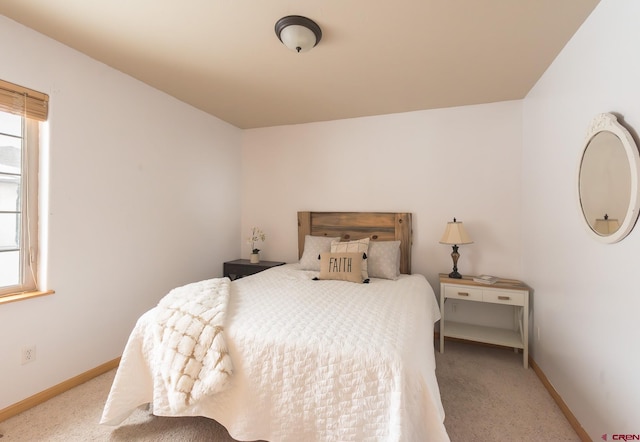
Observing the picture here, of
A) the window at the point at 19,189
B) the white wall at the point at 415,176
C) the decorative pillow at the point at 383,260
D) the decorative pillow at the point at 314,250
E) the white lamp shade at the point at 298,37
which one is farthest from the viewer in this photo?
the decorative pillow at the point at 314,250

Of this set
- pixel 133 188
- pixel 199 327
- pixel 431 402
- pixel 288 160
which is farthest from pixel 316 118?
pixel 431 402

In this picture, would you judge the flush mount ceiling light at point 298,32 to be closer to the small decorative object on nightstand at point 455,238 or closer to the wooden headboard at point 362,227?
the wooden headboard at point 362,227

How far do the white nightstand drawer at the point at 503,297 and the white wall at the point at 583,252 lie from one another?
130mm

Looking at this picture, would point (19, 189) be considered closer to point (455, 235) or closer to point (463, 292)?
point (455, 235)

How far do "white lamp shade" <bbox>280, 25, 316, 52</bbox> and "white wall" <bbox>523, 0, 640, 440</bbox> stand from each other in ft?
5.11

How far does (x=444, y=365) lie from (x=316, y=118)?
286 centimetres

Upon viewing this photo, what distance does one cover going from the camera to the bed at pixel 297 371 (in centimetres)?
123

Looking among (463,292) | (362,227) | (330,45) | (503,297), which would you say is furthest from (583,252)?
(330,45)

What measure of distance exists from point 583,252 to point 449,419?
130 centimetres

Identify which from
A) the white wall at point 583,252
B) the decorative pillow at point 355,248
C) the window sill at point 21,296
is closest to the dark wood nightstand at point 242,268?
the decorative pillow at point 355,248

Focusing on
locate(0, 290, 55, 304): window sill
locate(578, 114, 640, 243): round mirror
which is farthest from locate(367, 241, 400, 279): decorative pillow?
locate(0, 290, 55, 304): window sill

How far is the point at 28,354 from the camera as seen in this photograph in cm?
187

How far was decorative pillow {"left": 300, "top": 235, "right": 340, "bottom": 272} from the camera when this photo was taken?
9.89ft

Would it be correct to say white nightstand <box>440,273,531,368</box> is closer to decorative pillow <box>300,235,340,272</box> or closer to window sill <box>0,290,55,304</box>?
decorative pillow <box>300,235,340,272</box>
